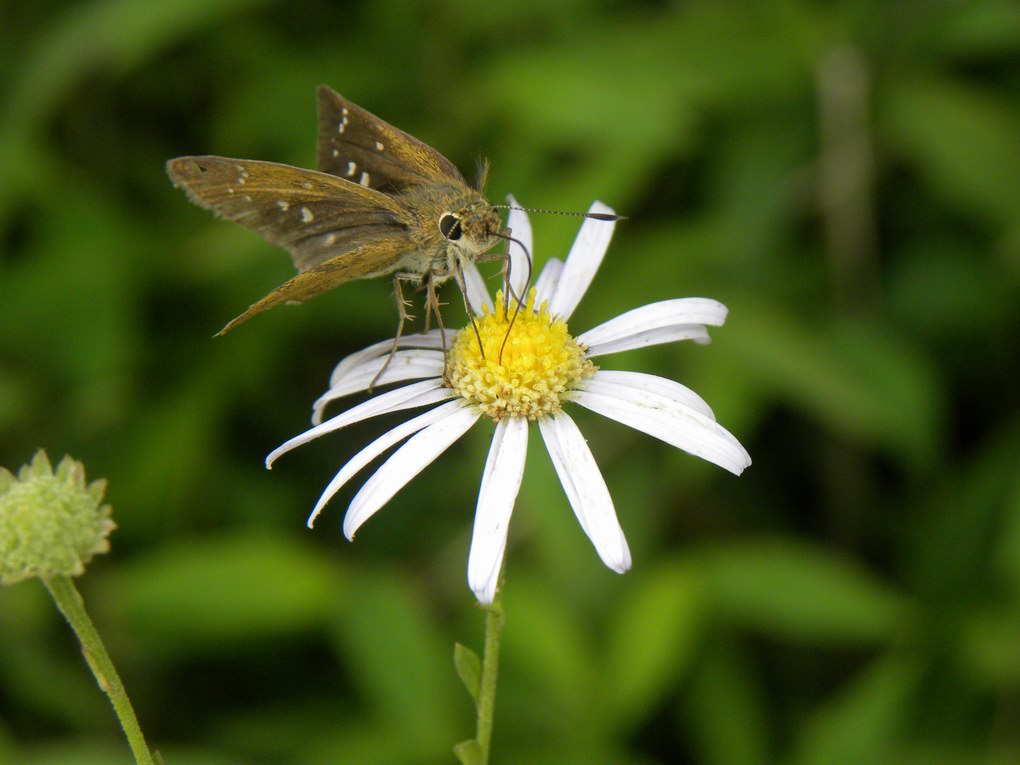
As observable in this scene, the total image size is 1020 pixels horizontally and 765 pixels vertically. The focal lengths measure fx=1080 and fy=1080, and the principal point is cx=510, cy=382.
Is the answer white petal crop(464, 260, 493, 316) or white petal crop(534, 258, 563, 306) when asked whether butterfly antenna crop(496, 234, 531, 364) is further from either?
white petal crop(464, 260, 493, 316)

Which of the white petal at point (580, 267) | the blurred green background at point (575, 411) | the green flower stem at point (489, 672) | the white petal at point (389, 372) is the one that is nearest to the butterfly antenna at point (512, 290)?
the white petal at point (580, 267)

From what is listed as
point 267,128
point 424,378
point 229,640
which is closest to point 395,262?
point 424,378

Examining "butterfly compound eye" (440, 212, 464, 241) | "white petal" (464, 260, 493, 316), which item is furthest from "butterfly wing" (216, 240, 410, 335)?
"white petal" (464, 260, 493, 316)

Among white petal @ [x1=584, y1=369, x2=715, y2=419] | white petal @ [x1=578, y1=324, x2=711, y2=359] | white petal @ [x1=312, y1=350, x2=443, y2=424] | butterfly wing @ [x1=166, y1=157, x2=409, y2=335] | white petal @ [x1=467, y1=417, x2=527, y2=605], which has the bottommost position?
white petal @ [x1=467, y1=417, x2=527, y2=605]

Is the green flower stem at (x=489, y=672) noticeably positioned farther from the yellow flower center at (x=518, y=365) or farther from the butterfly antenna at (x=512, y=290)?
the butterfly antenna at (x=512, y=290)

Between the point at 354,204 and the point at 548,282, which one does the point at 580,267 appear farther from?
the point at 354,204
